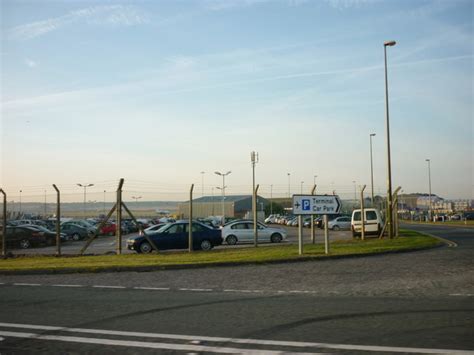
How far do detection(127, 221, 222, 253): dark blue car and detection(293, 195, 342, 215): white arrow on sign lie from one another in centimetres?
600

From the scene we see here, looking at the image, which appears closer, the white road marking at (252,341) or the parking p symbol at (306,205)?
the white road marking at (252,341)

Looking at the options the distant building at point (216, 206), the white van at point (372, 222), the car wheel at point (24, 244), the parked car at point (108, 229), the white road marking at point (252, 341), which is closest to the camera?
the white road marking at point (252, 341)

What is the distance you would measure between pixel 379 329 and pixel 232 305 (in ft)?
9.20

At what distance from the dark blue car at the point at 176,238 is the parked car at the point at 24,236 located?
38.9ft

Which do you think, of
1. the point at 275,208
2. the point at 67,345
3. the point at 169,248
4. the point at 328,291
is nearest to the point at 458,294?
the point at 328,291

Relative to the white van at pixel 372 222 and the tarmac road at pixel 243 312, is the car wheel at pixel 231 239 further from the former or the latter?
the tarmac road at pixel 243 312

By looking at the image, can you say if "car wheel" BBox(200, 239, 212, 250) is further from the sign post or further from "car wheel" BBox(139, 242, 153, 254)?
the sign post

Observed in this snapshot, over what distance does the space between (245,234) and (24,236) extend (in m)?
13.8

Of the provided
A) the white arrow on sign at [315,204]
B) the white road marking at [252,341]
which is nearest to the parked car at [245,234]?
the white arrow on sign at [315,204]

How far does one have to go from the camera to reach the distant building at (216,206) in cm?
9119

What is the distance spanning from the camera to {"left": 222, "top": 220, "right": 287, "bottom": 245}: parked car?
96.8ft

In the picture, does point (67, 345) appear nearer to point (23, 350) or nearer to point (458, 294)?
point (23, 350)

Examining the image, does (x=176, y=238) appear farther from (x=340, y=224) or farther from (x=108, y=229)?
(x=340, y=224)

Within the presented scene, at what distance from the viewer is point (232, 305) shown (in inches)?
344
